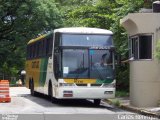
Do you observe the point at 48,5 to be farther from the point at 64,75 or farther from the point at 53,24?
the point at 64,75

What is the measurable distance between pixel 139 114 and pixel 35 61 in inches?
449

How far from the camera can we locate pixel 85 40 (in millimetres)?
23062

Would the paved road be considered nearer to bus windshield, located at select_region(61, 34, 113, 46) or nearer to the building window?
the building window

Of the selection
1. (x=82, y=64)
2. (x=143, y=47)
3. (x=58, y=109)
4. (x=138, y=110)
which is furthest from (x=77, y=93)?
(x=143, y=47)

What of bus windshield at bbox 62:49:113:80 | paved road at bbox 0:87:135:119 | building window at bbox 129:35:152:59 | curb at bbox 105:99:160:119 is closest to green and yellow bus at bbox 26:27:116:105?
bus windshield at bbox 62:49:113:80

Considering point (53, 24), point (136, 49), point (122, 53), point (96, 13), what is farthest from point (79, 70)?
point (53, 24)

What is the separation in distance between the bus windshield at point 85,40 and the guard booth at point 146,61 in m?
1.64

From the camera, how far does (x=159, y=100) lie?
2173 cm

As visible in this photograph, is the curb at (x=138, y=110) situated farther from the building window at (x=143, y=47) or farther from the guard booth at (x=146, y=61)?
the building window at (x=143, y=47)

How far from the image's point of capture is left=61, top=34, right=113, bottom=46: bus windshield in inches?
899

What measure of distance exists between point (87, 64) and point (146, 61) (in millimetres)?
2653

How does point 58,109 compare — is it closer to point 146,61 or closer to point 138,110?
point 138,110

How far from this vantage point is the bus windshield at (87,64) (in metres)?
22.5

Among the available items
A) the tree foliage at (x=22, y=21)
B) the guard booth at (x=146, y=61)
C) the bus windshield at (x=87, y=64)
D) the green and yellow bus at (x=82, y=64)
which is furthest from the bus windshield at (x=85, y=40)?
the tree foliage at (x=22, y=21)
